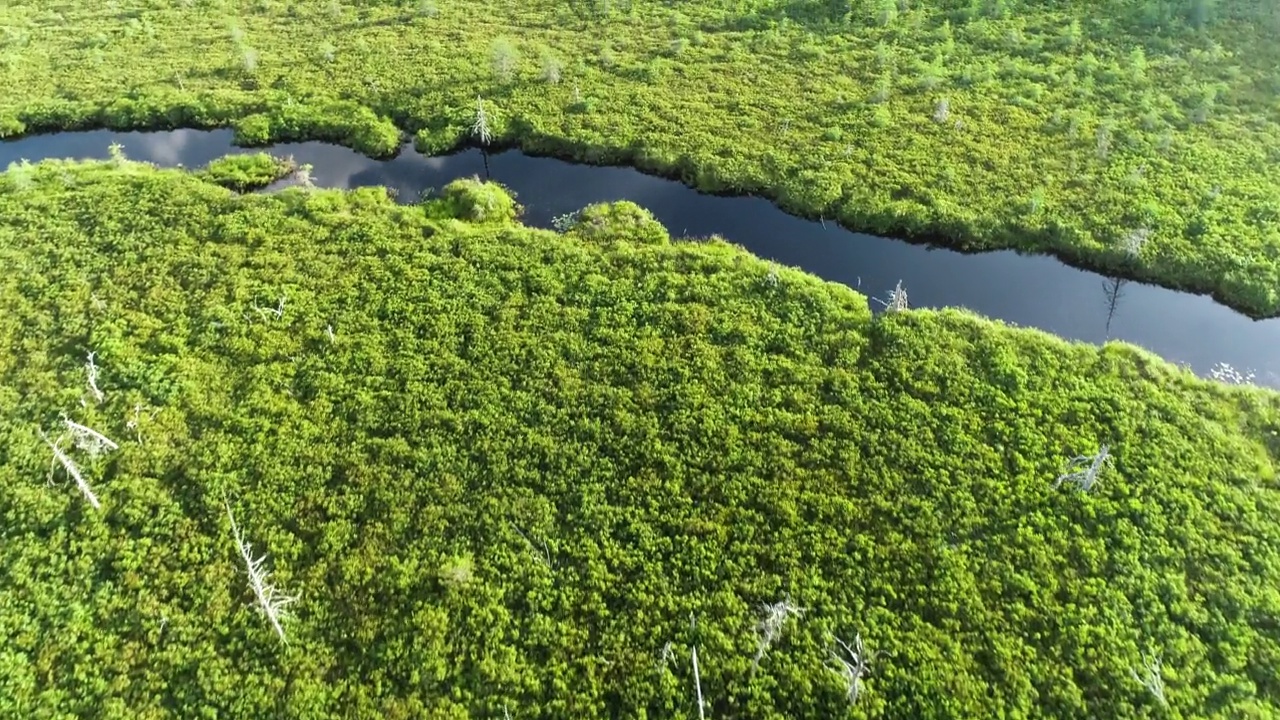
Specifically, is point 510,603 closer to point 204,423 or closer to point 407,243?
point 204,423

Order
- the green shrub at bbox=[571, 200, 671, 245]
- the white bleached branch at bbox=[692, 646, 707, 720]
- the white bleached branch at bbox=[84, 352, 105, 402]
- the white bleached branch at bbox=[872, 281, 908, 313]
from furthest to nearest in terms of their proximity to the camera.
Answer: the green shrub at bbox=[571, 200, 671, 245]
the white bleached branch at bbox=[872, 281, 908, 313]
the white bleached branch at bbox=[84, 352, 105, 402]
the white bleached branch at bbox=[692, 646, 707, 720]

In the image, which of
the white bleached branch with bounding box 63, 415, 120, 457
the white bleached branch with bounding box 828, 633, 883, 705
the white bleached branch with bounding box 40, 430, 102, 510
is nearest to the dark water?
the white bleached branch with bounding box 828, 633, 883, 705

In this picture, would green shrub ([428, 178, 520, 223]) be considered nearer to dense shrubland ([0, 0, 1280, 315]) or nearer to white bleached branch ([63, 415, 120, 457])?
dense shrubland ([0, 0, 1280, 315])

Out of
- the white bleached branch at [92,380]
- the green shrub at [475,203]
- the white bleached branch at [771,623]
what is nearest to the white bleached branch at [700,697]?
the white bleached branch at [771,623]

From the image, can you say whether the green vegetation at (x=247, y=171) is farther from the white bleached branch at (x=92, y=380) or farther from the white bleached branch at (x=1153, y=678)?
the white bleached branch at (x=1153, y=678)

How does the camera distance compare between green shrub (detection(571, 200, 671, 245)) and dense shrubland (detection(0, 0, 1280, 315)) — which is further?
green shrub (detection(571, 200, 671, 245))

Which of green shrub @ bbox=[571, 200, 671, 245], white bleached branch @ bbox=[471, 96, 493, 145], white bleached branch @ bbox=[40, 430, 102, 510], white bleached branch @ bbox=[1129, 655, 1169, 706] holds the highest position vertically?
white bleached branch @ bbox=[471, 96, 493, 145]

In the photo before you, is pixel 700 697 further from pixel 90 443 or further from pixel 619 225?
pixel 619 225
